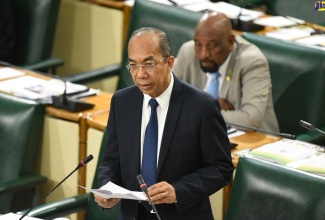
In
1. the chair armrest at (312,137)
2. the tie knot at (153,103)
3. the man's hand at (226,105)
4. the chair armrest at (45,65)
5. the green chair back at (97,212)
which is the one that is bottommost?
the green chair back at (97,212)

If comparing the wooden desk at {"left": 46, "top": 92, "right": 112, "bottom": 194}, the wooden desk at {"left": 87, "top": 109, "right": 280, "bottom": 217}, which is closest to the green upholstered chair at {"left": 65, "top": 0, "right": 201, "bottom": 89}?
the wooden desk at {"left": 46, "top": 92, "right": 112, "bottom": 194}

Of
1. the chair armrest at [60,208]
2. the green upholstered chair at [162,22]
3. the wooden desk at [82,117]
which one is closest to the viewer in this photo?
the chair armrest at [60,208]

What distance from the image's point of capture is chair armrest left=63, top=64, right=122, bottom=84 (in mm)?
5116

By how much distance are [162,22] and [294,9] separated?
123cm

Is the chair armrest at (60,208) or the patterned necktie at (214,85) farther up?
the patterned necktie at (214,85)

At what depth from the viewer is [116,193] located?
2.78 meters

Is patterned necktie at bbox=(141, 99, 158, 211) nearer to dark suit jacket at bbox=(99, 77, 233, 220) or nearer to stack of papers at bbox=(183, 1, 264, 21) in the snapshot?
dark suit jacket at bbox=(99, 77, 233, 220)

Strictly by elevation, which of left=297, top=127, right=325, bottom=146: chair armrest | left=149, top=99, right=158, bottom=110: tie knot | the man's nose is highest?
left=149, top=99, right=158, bottom=110: tie knot

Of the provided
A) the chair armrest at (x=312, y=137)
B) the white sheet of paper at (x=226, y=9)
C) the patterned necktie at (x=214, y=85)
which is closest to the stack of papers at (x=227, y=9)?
the white sheet of paper at (x=226, y=9)

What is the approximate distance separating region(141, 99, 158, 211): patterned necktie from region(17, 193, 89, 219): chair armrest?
68 centimetres

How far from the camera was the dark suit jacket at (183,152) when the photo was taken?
2920mm

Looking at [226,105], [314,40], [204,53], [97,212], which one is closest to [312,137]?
[226,105]

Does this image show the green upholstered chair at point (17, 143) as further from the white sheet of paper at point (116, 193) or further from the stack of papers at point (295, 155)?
the white sheet of paper at point (116, 193)

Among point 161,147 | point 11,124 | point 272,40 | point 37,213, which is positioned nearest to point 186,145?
point 161,147
